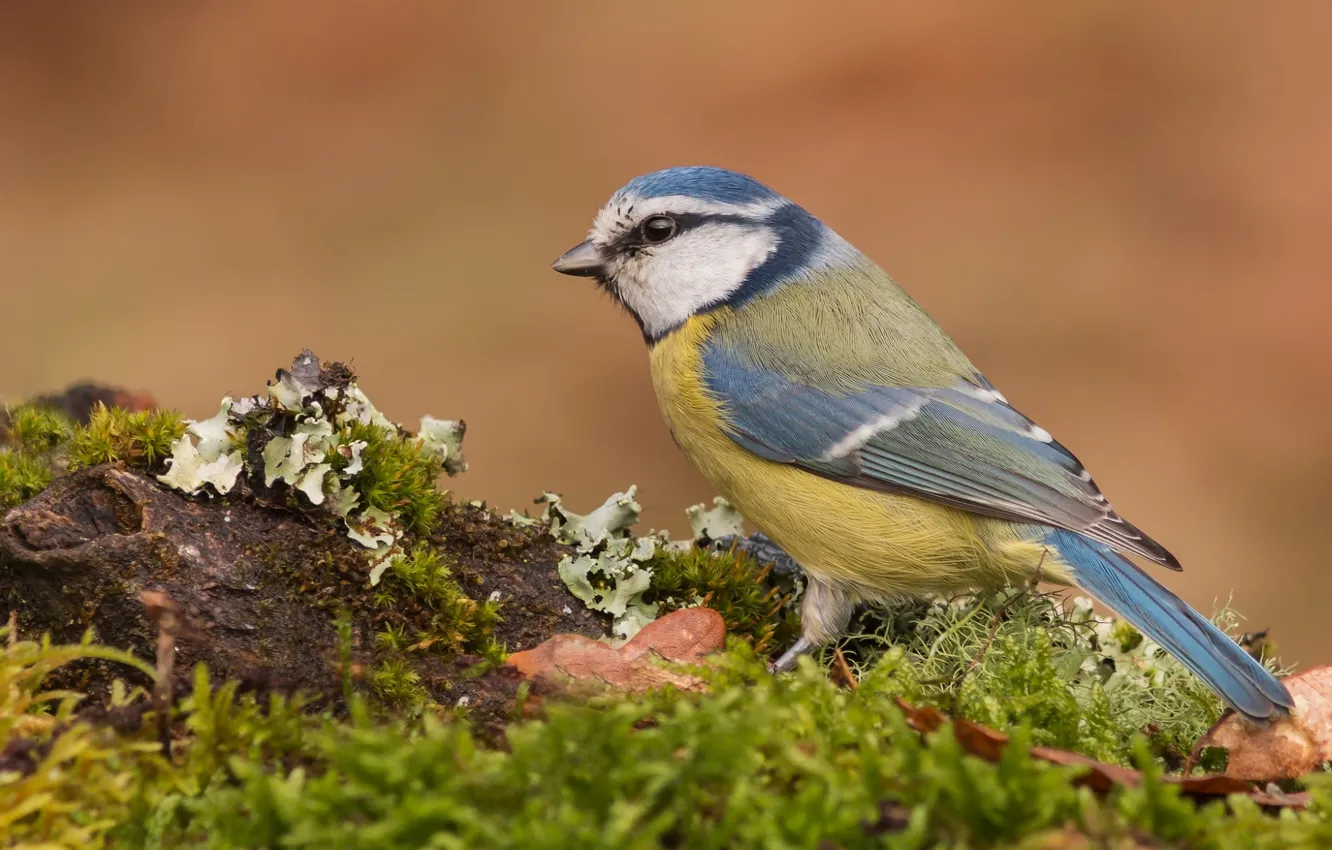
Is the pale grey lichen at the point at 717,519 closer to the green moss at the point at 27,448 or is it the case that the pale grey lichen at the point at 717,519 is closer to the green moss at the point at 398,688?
the green moss at the point at 398,688

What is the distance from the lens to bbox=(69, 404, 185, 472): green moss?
5.94 ft

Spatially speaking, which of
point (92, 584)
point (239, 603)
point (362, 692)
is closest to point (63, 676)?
point (92, 584)

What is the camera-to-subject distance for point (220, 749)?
4.02ft

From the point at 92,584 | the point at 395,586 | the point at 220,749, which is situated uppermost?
the point at 92,584

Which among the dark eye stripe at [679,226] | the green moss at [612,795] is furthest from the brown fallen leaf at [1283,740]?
the dark eye stripe at [679,226]

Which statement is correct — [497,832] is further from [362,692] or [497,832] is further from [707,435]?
[707,435]

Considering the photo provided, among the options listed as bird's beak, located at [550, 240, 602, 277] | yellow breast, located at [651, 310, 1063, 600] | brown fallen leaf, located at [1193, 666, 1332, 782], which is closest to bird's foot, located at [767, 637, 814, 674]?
yellow breast, located at [651, 310, 1063, 600]

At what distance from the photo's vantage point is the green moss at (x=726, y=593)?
208 centimetres

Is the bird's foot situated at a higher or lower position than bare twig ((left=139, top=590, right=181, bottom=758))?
lower

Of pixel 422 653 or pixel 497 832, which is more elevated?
pixel 422 653

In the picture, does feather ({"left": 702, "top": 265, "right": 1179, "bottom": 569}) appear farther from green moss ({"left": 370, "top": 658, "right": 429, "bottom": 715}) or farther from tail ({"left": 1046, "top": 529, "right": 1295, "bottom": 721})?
green moss ({"left": 370, "top": 658, "right": 429, "bottom": 715})

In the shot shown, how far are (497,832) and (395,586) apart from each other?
89cm

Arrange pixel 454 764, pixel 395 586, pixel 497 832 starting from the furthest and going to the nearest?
1. pixel 395 586
2. pixel 454 764
3. pixel 497 832

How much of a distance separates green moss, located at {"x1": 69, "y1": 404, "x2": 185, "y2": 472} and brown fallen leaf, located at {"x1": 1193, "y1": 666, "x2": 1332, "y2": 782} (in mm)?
1667
